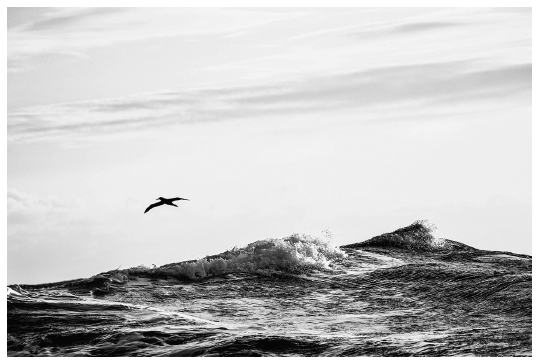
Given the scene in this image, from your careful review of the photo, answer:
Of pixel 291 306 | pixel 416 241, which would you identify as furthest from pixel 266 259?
pixel 416 241

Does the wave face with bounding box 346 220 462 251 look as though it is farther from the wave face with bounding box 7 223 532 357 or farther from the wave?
the wave face with bounding box 7 223 532 357

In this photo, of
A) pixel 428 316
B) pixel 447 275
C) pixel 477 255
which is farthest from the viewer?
pixel 477 255

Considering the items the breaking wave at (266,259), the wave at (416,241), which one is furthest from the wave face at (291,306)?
the wave at (416,241)

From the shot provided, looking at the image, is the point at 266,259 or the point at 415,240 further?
the point at 415,240

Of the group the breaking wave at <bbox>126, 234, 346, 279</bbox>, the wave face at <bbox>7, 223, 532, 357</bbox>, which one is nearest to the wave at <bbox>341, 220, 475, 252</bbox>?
the wave face at <bbox>7, 223, 532, 357</bbox>

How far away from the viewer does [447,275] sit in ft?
105

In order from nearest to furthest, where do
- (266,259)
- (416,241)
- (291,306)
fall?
(291,306)
(266,259)
(416,241)

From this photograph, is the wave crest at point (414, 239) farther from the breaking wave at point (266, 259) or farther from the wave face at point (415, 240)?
the breaking wave at point (266, 259)

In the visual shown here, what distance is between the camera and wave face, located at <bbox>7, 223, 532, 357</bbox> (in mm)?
21562

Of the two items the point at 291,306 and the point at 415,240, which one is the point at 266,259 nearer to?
the point at 291,306

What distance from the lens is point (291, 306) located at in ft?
90.3

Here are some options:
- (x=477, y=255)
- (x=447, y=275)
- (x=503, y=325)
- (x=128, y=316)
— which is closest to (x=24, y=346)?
(x=128, y=316)

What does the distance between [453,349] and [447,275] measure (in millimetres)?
11715

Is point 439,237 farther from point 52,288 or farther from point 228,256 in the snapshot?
point 52,288
